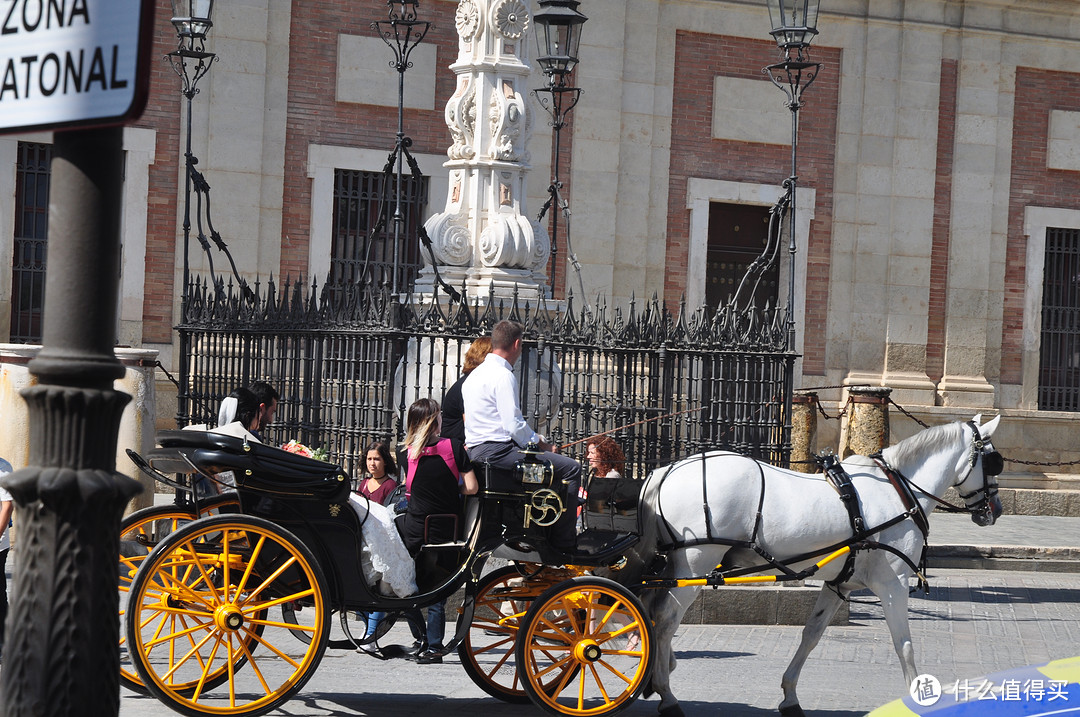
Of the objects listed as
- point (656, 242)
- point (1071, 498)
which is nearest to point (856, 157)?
point (656, 242)

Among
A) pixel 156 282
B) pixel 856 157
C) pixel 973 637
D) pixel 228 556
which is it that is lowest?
pixel 973 637

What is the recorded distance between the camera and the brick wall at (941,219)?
19.8 meters

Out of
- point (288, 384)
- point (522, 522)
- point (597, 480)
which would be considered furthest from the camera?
point (288, 384)

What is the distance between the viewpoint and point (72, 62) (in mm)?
3043

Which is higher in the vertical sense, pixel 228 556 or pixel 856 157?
pixel 856 157

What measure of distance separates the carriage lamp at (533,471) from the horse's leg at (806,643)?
1.60m

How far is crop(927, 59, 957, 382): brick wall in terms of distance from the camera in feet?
65.1

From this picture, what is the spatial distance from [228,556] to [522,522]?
139cm

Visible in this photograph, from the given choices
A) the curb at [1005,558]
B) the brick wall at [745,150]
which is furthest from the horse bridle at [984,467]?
the brick wall at [745,150]

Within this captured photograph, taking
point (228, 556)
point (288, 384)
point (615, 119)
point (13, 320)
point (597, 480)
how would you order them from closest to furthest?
1. point (228, 556)
2. point (597, 480)
3. point (288, 384)
4. point (13, 320)
5. point (615, 119)

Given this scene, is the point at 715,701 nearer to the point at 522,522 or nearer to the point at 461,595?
the point at 522,522

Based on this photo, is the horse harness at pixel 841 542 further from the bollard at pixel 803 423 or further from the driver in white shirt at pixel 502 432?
the bollard at pixel 803 423

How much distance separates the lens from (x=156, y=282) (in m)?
17.0

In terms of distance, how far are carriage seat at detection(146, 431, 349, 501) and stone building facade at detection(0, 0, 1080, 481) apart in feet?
38.7
